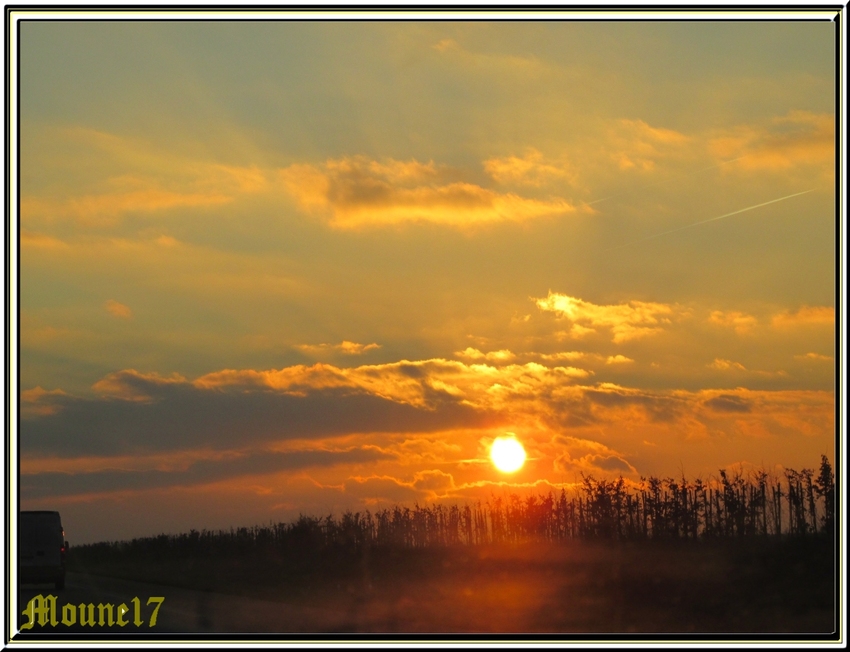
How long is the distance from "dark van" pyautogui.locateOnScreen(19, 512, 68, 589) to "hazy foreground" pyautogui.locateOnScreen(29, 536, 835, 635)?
4.12 metres

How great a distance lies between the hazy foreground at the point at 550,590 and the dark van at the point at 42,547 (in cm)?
412

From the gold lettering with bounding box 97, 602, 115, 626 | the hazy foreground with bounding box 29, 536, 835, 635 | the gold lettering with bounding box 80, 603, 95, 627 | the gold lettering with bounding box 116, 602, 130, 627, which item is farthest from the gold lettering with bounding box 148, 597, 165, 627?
the gold lettering with bounding box 80, 603, 95, 627

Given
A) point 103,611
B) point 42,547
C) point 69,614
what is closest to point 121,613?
point 103,611

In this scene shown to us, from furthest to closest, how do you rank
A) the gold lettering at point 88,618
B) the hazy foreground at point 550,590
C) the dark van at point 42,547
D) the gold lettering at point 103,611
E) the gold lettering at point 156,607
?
the dark van at point 42,547
the gold lettering at point 88,618
the hazy foreground at point 550,590
the gold lettering at point 103,611
the gold lettering at point 156,607

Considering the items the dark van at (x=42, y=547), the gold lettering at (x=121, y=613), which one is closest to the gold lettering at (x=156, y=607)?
the gold lettering at (x=121, y=613)

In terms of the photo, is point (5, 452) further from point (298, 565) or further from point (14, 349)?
point (298, 565)

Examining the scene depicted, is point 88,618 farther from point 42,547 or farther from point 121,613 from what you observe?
point 42,547

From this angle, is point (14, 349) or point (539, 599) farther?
point (539, 599)

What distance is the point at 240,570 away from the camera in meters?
44.7

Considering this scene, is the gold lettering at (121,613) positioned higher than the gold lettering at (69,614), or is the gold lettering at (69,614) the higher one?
the gold lettering at (121,613)

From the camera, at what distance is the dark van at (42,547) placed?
105ft

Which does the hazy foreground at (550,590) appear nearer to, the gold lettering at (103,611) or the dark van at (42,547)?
the gold lettering at (103,611)
